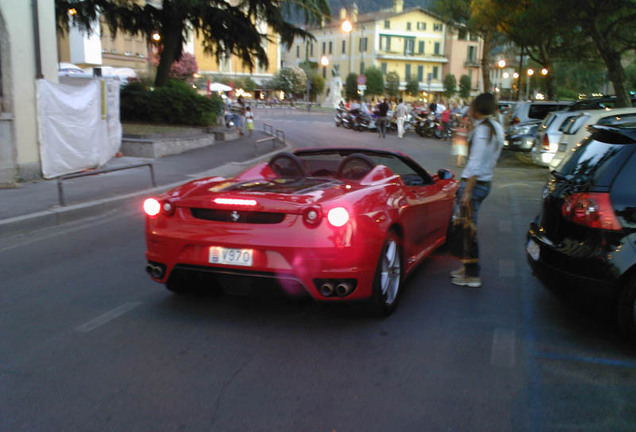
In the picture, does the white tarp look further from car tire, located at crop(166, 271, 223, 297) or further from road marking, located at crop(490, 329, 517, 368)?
road marking, located at crop(490, 329, 517, 368)

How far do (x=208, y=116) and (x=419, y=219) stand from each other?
18.6 meters

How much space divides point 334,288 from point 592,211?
1.88m

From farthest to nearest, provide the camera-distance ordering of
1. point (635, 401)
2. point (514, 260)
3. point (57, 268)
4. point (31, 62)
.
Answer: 1. point (31, 62)
2. point (514, 260)
3. point (57, 268)
4. point (635, 401)

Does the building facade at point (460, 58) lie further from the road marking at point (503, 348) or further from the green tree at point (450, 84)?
the road marking at point (503, 348)

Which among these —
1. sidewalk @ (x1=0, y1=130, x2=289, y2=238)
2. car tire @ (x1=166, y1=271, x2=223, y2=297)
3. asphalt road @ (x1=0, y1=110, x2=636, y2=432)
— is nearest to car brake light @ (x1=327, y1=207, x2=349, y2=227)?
asphalt road @ (x1=0, y1=110, x2=636, y2=432)

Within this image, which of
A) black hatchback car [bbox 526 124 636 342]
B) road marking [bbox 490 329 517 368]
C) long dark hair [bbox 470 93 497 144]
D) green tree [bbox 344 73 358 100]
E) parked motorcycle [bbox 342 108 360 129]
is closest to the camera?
road marking [bbox 490 329 517 368]

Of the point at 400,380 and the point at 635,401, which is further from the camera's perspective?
the point at 400,380

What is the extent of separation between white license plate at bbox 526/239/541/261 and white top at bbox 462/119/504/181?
2.51 ft

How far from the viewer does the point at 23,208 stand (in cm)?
942

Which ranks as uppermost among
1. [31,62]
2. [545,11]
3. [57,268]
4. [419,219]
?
[545,11]

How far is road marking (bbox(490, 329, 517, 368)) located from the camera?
13.3 feet

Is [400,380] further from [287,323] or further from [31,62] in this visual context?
[31,62]

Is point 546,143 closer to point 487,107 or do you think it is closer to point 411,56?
point 487,107

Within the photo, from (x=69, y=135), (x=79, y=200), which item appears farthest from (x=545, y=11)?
(x=79, y=200)
